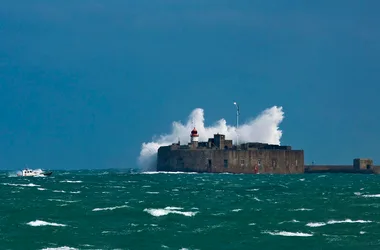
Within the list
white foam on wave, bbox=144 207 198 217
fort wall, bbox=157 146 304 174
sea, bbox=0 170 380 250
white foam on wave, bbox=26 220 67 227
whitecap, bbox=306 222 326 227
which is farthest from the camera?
fort wall, bbox=157 146 304 174

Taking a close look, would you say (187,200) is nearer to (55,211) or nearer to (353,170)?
(55,211)

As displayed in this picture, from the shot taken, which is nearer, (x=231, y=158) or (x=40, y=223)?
(x=40, y=223)

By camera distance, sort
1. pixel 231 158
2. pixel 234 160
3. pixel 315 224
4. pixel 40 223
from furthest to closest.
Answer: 1. pixel 234 160
2. pixel 231 158
3. pixel 40 223
4. pixel 315 224

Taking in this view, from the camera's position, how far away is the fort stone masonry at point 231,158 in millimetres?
165500

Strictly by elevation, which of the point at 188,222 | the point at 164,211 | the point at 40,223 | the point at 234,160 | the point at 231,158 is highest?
the point at 231,158

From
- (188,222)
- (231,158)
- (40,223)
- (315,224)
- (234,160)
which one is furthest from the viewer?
(234,160)

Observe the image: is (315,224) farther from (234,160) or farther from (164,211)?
(234,160)

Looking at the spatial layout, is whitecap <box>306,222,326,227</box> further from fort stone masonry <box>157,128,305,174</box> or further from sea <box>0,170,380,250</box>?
fort stone masonry <box>157,128,305,174</box>

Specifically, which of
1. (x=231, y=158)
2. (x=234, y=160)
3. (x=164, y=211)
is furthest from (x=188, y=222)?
(x=234, y=160)

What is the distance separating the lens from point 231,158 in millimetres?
165000

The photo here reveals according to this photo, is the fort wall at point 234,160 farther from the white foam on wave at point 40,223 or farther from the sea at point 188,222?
the white foam on wave at point 40,223

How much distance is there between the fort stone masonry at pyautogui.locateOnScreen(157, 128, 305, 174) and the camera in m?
166

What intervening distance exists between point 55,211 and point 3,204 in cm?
827

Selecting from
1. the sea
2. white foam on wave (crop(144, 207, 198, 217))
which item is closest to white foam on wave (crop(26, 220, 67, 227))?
the sea
